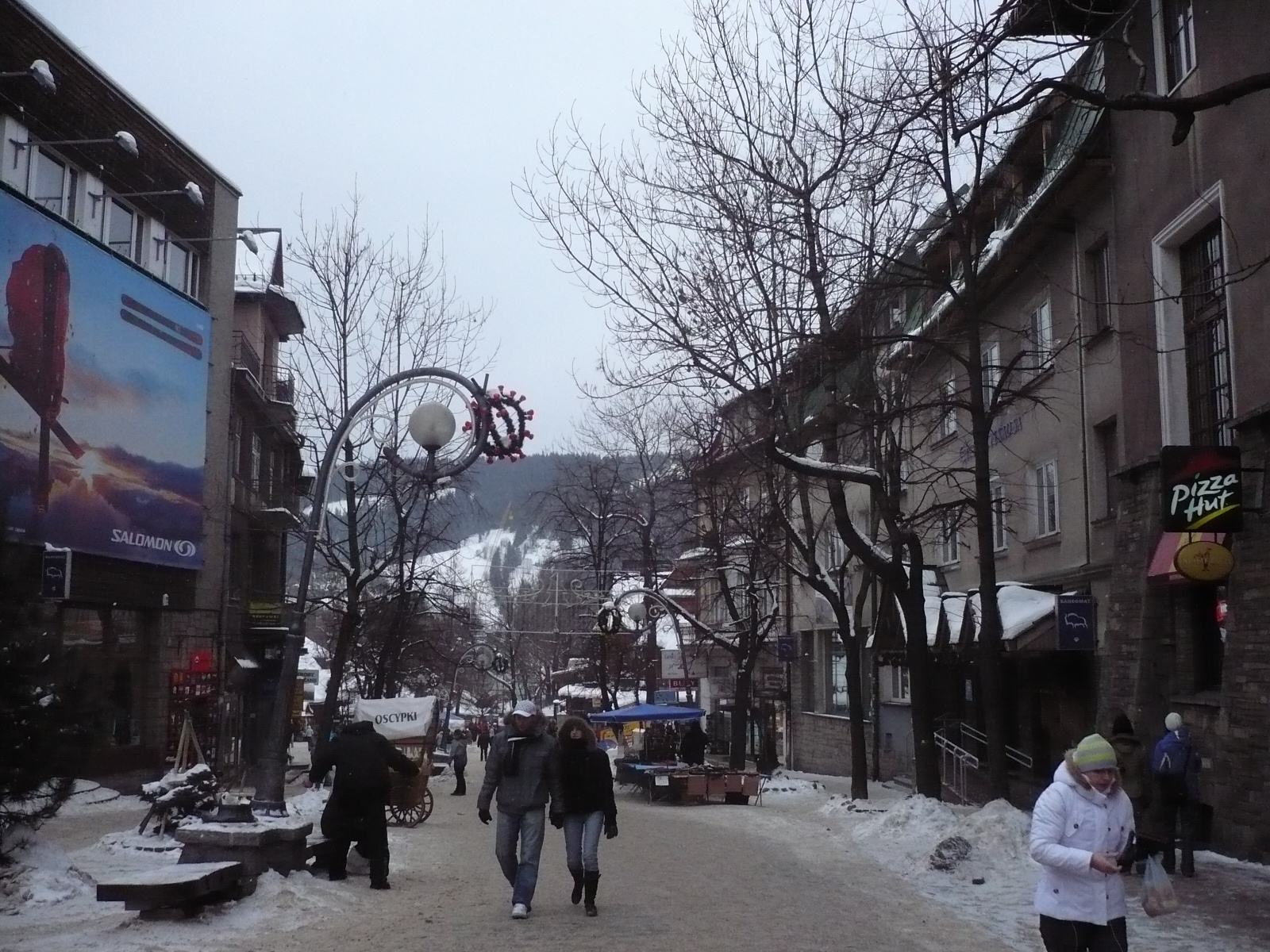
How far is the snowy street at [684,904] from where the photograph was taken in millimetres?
10297

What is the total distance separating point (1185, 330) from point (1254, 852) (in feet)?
22.8

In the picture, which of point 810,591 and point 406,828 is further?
point 810,591

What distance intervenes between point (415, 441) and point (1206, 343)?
10.4 metres

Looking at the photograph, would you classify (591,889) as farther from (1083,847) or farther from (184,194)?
(184,194)

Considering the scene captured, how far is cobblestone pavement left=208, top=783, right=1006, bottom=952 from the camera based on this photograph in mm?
10312

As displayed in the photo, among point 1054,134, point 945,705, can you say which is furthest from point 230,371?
point 1054,134

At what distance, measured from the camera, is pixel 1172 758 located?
14.0m

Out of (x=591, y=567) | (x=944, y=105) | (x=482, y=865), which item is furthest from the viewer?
(x=591, y=567)

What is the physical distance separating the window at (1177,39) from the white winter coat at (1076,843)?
12997mm

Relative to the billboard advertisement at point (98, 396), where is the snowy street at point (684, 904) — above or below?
below

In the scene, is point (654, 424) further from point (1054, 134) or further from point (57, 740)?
point (57, 740)

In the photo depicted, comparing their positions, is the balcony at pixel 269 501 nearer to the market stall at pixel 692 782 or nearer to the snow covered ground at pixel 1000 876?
the market stall at pixel 692 782

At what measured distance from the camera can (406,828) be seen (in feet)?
74.3

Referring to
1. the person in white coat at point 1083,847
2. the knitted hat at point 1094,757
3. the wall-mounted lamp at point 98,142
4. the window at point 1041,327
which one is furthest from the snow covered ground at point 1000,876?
the wall-mounted lamp at point 98,142
